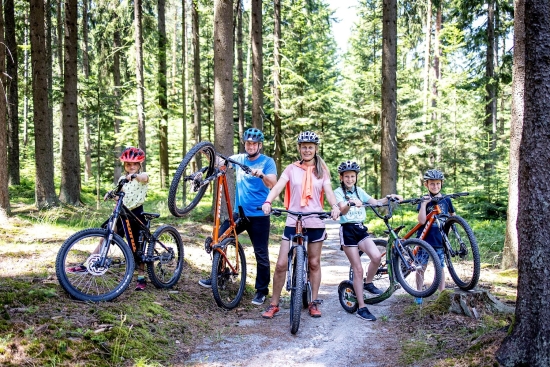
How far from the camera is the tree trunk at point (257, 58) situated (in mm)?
16734

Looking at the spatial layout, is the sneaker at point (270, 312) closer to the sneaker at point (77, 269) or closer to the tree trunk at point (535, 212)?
the sneaker at point (77, 269)

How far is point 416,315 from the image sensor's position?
19.0 feet

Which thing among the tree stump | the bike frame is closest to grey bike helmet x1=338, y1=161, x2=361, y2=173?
the bike frame

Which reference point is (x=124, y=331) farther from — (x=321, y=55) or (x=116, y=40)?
(x=321, y=55)

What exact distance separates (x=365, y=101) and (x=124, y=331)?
26.3m

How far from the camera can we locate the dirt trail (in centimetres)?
452

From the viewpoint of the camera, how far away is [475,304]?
18.0 feet

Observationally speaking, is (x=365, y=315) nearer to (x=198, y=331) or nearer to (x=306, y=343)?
(x=306, y=343)

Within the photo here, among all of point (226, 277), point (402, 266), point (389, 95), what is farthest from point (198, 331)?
point (389, 95)

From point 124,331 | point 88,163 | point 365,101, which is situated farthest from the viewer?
point 88,163

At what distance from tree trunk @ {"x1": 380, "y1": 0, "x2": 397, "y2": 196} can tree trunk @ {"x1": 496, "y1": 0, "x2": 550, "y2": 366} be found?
11.6 m

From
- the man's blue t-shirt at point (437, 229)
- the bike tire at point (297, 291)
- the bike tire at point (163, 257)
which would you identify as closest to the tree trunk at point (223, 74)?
the bike tire at point (163, 257)

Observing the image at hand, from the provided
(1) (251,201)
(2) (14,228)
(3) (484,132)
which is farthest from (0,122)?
(3) (484,132)

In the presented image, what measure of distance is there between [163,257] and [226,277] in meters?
0.95
